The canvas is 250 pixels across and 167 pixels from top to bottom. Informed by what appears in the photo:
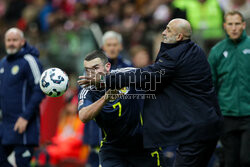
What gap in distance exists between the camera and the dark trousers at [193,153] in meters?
5.68

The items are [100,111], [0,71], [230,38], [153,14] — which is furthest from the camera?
[153,14]

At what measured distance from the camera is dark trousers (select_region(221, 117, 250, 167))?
785 centimetres

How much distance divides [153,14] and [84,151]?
13.7 ft

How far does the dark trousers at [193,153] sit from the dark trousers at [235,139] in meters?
2.18

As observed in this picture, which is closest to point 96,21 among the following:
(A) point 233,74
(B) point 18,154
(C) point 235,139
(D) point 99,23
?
(D) point 99,23

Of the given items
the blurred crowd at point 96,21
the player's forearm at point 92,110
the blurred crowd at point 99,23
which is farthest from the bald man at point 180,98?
the blurred crowd at point 96,21

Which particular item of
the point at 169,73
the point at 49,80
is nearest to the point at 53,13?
the point at 49,80

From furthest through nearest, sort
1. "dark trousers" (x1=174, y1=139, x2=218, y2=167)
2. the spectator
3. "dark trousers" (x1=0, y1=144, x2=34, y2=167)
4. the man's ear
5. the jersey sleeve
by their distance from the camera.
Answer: the spectator
"dark trousers" (x1=0, y1=144, x2=34, y2=167)
the jersey sleeve
the man's ear
"dark trousers" (x1=174, y1=139, x2=218, y2=167)

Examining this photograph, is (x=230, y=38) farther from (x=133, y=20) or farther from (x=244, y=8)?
(x=133, y=20)

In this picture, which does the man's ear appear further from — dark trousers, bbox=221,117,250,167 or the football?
dark trousers, bbox=221,117,250,167

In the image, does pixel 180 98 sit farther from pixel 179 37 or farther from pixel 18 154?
pixel 18 154

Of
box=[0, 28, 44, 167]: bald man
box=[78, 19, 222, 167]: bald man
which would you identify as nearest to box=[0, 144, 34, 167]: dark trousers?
box=[0, 28, 44, 167]: bald man

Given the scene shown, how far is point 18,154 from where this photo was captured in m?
8.35

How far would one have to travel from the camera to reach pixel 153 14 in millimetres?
13227
